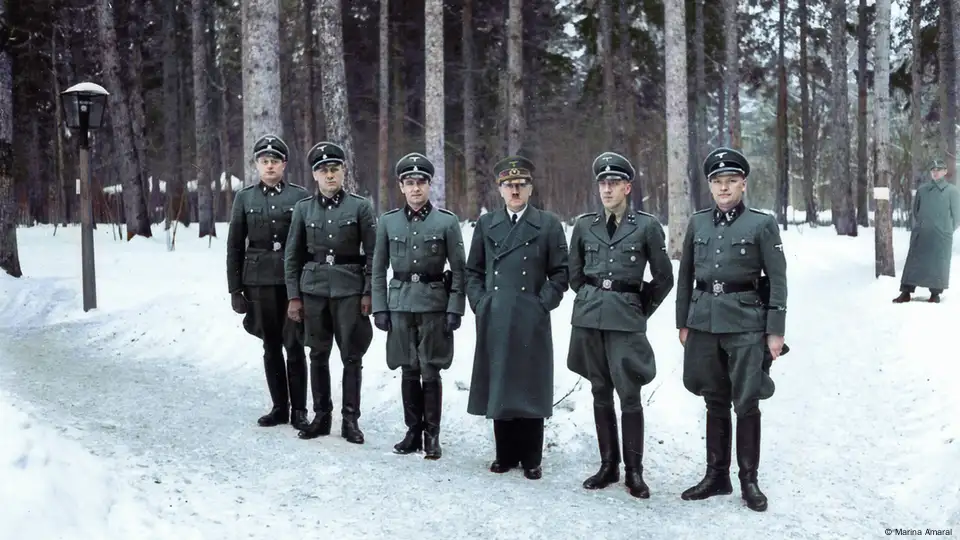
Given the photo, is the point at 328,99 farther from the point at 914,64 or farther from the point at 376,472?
the point at 914,64

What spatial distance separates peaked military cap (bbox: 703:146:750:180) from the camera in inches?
206

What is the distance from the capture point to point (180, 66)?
31578 millimetres

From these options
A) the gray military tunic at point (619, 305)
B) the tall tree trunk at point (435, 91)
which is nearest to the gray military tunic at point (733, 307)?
the gray military tunic at point (619, 305)

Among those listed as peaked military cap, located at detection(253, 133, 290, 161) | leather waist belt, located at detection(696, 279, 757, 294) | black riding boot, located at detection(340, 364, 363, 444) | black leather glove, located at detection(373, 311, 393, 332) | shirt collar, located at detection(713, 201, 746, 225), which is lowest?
black riding boot, located at detection(340, 364, 363, 444)

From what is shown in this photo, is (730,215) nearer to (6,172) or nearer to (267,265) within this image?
(267,265)

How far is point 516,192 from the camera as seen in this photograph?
575 centimetres

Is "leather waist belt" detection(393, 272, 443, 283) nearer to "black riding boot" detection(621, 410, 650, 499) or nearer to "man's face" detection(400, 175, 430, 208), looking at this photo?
"man's face" detection(400, 175, 430, 208)

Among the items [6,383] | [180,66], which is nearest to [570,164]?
[180,66]

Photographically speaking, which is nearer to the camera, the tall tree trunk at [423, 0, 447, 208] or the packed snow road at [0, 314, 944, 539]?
the packed snow road at [0, 314, 944, 539]

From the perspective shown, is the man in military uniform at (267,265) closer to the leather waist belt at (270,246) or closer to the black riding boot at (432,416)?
the leather waist belt at (270,246)

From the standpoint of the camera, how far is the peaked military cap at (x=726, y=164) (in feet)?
17.2

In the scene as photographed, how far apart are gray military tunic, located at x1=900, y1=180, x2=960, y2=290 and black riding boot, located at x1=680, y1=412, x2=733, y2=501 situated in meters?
7.75

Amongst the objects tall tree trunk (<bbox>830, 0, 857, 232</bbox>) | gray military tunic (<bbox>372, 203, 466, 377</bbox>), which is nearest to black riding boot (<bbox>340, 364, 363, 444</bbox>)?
gray military tunic (<bbox>372, 203, 466, 377</bbox>)

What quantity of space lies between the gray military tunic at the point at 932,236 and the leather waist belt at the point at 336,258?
867 centimetres
